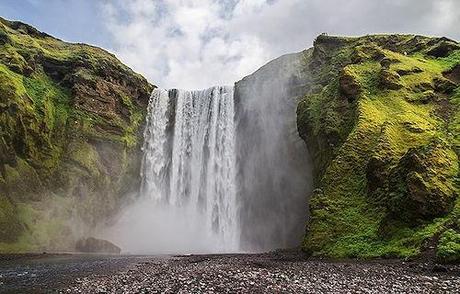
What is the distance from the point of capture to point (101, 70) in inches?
2376

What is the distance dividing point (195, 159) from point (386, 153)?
33891mm

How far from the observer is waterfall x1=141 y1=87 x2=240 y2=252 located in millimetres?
53875

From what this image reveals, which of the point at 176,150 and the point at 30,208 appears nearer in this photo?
the point at 30,208

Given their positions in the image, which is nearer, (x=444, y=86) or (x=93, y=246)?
(x=444, y=86)

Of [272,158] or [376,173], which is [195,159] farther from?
[376,173]

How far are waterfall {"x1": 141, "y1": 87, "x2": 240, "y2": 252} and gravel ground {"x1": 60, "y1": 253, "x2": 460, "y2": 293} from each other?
30.7 m

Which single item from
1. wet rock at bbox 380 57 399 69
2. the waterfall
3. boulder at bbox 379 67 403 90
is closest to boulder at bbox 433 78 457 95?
boulder at bbox 379 67 403 90

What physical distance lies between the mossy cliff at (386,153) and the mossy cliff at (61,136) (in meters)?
27.2

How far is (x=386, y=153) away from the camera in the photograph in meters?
29.8

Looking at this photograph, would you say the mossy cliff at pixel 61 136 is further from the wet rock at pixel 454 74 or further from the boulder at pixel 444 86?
the wet rock at pixel 454 74

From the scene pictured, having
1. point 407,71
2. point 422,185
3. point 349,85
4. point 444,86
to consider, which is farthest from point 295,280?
point 407,71

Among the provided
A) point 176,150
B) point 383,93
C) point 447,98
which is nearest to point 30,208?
point 176,150

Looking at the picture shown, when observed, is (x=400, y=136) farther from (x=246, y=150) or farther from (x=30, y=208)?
(x=30, y=208)

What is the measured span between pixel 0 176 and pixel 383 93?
38.0 meters
